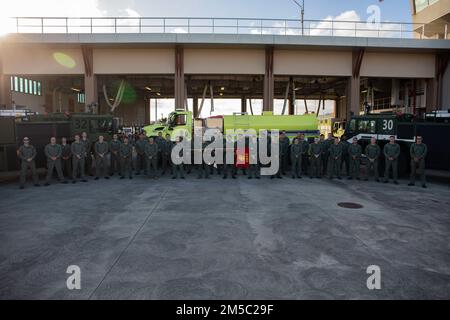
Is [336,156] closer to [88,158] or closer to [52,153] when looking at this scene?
[88,158]

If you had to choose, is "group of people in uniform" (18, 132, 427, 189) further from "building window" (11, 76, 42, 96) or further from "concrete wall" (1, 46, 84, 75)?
"building window" (11, 76, 42, 96)

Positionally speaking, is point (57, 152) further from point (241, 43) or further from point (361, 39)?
point (361, 39)

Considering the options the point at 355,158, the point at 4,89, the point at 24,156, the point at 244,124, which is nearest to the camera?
the point at 24,156

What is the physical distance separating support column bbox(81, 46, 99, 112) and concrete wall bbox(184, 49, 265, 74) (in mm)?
6687

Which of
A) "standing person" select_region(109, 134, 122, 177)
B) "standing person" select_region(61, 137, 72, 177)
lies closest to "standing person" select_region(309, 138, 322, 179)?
"standing person" select_region(109, 134, 122, 177)

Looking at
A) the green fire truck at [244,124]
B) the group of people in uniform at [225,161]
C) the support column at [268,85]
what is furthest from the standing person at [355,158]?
the support column at [268,85]

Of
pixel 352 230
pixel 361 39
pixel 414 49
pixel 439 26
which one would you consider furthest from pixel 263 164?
pixel 439 26

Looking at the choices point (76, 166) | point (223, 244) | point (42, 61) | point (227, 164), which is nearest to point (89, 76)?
point (42, 61)

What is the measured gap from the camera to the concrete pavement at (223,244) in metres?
4.54

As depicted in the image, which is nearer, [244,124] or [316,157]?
[316,157]

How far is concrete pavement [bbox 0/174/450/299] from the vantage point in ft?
14.9

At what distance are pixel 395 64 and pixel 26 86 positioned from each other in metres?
36.7

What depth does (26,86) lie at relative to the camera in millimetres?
37031

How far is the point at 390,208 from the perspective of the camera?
29.8ft
